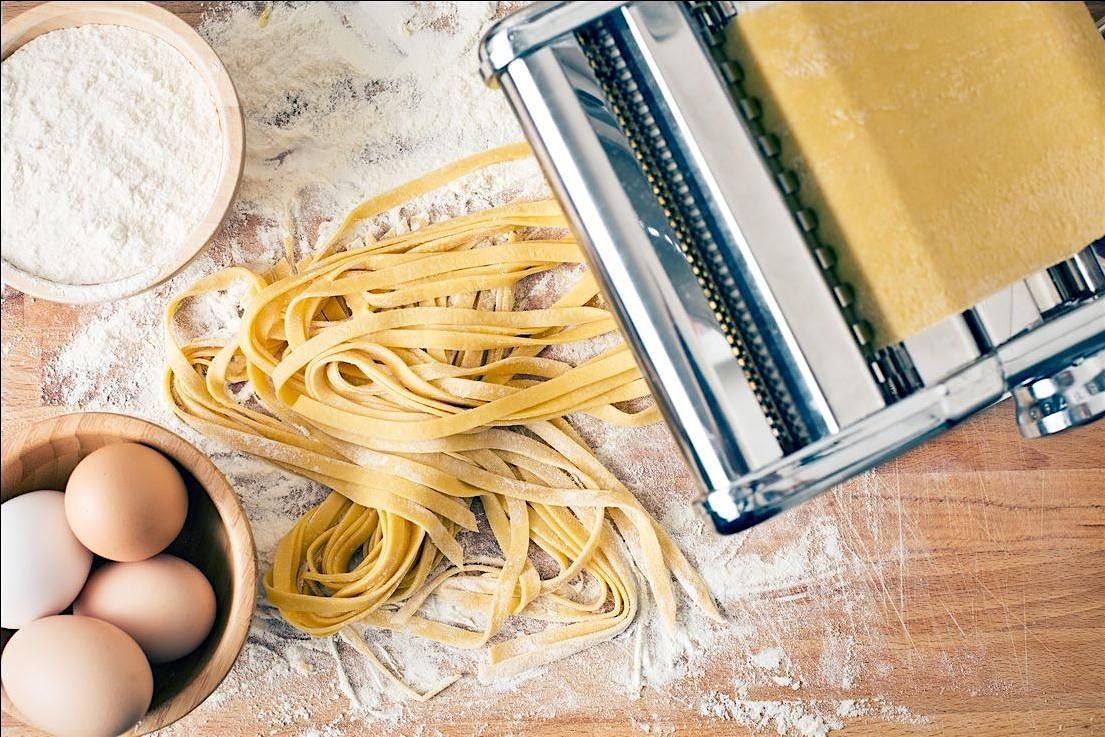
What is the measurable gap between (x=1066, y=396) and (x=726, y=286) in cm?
29

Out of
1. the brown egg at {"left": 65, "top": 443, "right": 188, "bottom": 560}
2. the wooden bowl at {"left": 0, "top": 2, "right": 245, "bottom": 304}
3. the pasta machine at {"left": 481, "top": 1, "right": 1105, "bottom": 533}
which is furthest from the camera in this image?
the wooden bowl at {"left": 0, "top": 2, "right": 245, "bottom": 304}

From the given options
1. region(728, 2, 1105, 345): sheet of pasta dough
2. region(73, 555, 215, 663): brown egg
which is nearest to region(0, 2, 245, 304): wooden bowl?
region(73, 555, 215, 663): brown egg

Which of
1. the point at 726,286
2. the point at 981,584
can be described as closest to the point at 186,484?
the point at 726,286

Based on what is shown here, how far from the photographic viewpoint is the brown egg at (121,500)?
72 centimetres

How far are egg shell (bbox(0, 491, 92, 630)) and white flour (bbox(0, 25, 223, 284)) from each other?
21 centimetres

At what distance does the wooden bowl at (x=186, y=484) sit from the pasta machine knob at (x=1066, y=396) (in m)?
0.62

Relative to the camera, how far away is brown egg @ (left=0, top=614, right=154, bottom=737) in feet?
2.24

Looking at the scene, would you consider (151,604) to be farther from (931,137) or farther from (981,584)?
(981,584)

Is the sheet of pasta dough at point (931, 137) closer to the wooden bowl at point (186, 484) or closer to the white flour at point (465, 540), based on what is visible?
the white flour at point (465, 540)

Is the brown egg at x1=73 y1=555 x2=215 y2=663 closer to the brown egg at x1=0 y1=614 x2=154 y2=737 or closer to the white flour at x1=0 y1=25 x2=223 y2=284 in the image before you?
the brown egg at x1=0 y1=614 x2=154 y2=737

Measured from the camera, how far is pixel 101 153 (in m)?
0.84

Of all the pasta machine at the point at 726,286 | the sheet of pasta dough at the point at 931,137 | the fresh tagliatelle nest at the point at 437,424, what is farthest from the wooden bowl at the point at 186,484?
the sheet of pasta dough at the point at 931,137

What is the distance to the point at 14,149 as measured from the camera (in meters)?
0.81

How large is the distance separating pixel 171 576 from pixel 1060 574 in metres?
0.85
